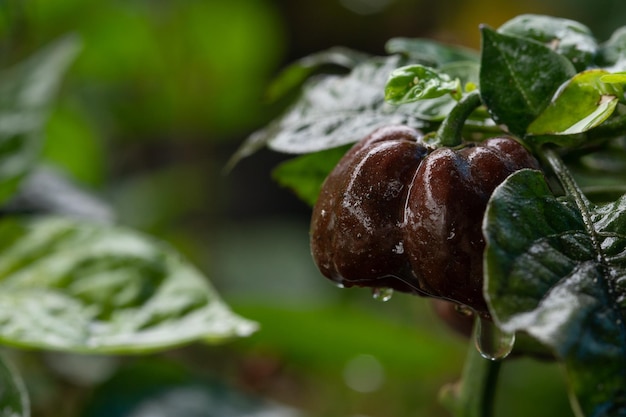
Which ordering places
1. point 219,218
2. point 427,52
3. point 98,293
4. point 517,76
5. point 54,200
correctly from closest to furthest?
point 517,76, point 427,52, point 98,293, point 54,200, point 219,218

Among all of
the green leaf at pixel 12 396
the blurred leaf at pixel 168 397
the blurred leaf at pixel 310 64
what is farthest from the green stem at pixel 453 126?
the blurred leaf at pixel 168 397

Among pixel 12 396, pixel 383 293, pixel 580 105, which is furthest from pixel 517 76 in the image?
pixel 12 396

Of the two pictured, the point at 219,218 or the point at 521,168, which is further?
the point at 219,218

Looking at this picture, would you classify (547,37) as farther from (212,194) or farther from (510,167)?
(212,194)

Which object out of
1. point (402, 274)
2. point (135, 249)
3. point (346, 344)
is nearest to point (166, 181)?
point (346, 344)

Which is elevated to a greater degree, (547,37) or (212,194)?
(547,37)

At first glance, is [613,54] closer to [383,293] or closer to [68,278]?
[383,293]
